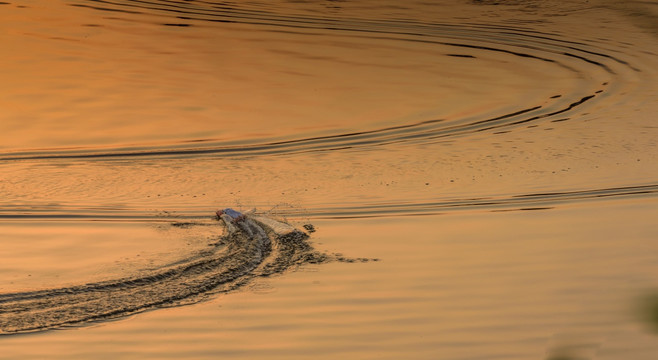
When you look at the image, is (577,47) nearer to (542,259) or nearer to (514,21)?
(514,21)

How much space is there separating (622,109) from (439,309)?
5456 mm

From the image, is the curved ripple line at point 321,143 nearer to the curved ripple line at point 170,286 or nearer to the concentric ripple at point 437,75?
the concentric ripple at point 437,75

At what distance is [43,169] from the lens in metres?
7.18

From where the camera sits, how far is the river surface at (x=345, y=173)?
3936 millimetres

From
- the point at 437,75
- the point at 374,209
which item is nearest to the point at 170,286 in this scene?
the point at 374,209

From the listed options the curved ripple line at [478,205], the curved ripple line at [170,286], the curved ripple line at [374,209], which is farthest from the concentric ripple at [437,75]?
the curved ripple line at [170,286]

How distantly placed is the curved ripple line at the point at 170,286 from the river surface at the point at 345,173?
0.19 ft

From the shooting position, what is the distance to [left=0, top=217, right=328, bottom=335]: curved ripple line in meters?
4.07

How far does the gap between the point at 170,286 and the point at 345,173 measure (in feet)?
8.81

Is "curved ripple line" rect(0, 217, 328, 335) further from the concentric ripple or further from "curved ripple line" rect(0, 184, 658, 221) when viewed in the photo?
the concentric ripple

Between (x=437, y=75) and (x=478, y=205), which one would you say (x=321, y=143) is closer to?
(x=478, y=205)

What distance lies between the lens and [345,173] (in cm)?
701

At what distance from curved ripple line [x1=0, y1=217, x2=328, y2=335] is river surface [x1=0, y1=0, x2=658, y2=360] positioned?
0.19 ft

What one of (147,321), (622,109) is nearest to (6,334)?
(147,321)
